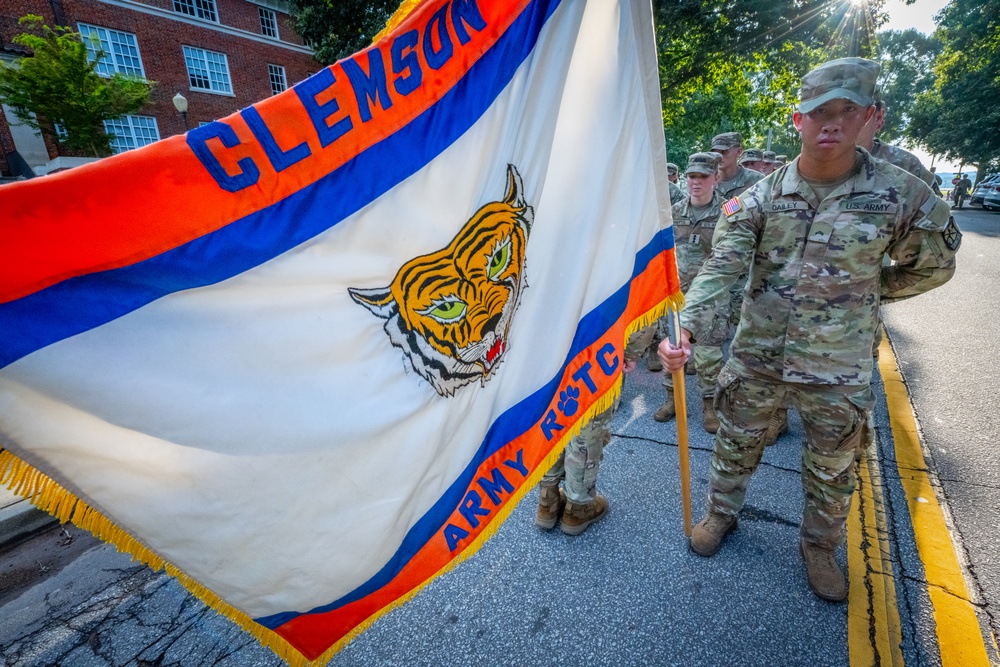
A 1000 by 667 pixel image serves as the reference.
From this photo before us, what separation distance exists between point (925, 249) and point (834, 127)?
698 mm

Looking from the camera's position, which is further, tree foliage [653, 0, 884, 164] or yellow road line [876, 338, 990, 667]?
tree foliage [653, 0, 884, 164]

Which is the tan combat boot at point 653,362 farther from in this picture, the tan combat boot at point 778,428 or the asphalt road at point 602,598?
the asphalt road at point 602,598

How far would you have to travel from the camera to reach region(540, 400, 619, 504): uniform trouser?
2611mm

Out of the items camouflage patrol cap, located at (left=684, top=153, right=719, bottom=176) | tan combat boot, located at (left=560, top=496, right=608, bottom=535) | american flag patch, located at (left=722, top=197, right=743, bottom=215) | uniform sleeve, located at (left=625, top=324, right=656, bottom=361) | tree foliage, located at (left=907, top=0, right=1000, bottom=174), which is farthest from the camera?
tree foliage, located at (left=907, top=0, right=1000, bottom=174)

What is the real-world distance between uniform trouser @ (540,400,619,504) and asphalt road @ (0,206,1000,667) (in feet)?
0.92

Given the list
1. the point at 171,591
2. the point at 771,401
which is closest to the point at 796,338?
the point at 771,401

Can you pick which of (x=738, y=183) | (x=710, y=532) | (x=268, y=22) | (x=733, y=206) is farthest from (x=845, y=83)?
(x=268, y=22)

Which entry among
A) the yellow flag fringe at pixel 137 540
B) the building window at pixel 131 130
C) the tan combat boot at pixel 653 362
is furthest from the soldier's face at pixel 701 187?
the building window at pixel 131 130

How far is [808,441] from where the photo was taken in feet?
7.84

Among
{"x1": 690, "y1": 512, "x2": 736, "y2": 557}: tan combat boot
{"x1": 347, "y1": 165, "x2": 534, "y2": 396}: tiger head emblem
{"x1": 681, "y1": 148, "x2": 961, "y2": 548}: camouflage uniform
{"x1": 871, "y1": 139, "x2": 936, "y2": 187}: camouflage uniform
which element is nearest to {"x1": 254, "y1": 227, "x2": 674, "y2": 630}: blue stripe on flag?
{"x1": 347, "y1": 165, "x2": 534, "y2": 396}: tiger head emblem

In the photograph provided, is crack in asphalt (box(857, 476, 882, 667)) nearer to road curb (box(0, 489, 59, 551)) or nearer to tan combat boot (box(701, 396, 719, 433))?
tan combat boot (box(701, 396, 719, 433))

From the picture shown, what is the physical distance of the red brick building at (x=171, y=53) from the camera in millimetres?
17297

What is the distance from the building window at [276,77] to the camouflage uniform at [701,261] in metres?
25.5

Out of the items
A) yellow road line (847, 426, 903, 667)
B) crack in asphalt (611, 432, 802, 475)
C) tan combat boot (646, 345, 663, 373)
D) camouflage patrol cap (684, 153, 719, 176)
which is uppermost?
camouflage patrol cap (684, 153, 719, 176)
